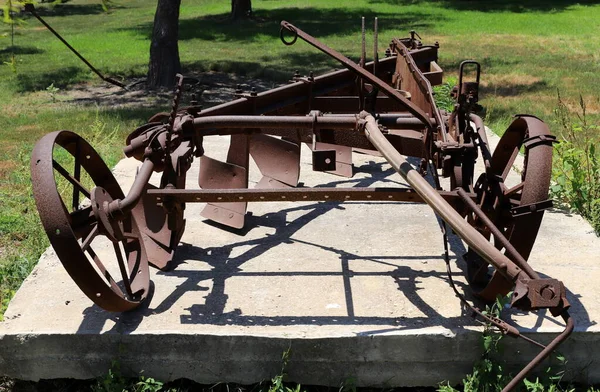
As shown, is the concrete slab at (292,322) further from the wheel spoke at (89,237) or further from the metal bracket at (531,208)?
the metal bracket at (531,208)

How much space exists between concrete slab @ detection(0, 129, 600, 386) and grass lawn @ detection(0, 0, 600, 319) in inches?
29.6

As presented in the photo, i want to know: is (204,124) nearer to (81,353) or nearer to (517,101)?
(81,353)

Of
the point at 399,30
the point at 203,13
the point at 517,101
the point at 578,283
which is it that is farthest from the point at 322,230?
the point at 203,13

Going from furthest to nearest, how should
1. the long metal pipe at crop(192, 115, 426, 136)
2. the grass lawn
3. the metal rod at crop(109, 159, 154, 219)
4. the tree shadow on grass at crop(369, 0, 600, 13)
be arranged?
1. the tree shadow on grass at crop(369, 0, 600, 13)
2. the grass lawn
3. the long metal pipe at crop(192, 115, 426, 136)
4. the metal rod at crop(109, 159, 154, 219)

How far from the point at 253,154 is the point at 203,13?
67.9ft

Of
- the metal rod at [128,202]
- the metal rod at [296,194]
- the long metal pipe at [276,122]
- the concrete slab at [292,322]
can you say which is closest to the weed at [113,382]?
the concrete slab at [292,322]

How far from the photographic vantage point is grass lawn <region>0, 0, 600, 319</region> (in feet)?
23.4

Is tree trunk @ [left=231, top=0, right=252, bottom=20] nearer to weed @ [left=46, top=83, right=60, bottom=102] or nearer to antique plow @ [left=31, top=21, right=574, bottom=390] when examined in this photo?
weed @ [left=46, top=83, right=60, bottom=102]

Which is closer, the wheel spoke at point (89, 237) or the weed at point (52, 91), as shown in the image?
the wheel spoke at point (89, 237)

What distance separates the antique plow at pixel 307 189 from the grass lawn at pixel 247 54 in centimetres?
92

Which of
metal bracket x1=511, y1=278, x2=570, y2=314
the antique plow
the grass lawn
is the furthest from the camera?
the grass lawn

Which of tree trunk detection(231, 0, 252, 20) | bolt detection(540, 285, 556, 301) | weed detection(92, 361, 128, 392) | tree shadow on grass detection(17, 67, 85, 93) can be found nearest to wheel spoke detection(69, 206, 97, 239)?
weed detection(92, 361, 128, 392)

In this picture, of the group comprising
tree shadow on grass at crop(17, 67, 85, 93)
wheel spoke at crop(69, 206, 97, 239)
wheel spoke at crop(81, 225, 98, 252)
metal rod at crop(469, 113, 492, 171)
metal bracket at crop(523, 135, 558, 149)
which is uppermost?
metal bracket at crop(523, 135, 558, 149)

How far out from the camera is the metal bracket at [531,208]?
303 centimetres
